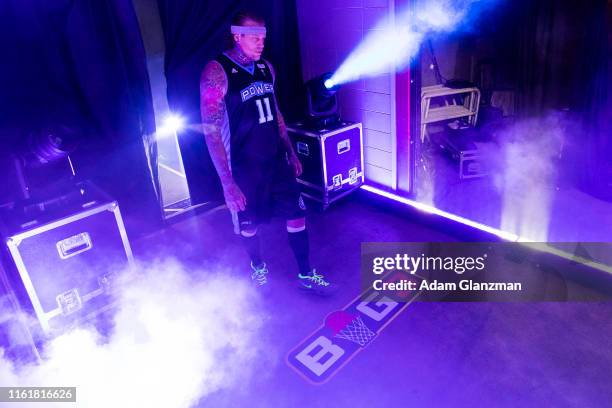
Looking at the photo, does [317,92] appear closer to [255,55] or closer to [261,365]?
[255,55]

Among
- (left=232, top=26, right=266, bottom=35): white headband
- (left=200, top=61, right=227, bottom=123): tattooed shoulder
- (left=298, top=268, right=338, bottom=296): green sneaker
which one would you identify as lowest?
(left=298, top=268, right=338, bottom=296): green sneaker

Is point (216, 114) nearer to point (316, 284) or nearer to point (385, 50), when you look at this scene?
point (316, 284)

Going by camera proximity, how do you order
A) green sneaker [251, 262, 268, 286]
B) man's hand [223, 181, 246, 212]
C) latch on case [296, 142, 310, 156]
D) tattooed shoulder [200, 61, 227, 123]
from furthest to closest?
latch on case [296, 142, 310, 156], green sneaker [251, 262, 268, 286], man's hand [223, 181, 246, 212], tattooed shoulder [200, 61, 227, 123]

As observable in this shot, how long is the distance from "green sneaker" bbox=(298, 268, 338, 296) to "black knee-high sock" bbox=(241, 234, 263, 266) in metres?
0.36

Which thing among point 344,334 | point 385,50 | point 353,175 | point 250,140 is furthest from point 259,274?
point 385,50

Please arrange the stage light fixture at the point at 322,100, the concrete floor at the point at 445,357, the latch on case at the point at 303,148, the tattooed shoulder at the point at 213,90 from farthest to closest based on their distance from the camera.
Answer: the latch on case at the point at 303,148, the stage light fixture at the point at 322,100, the tattooed shoulder at the point at 213,90, the concrete floor at the point at 445,357

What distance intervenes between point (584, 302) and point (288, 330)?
1986mm

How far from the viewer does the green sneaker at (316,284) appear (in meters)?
2.94

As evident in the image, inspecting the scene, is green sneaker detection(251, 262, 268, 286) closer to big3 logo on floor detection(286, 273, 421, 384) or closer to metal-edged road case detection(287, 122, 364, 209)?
big3 logo on floor detection(286, 273, 421, 384)

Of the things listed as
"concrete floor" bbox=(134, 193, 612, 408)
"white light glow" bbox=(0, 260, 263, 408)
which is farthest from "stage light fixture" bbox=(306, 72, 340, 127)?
"white light glow" bbox=(0, 260, 263, 408)

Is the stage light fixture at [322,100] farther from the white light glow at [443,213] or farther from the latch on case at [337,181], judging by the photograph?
the white light glow at [443,213]

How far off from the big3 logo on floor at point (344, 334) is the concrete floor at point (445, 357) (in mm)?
43

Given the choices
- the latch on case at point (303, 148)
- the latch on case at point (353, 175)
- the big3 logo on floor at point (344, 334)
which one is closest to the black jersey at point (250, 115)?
the big3 logo on floor at point (344, 334)

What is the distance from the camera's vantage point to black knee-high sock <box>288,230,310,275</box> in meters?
2.91
